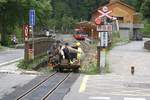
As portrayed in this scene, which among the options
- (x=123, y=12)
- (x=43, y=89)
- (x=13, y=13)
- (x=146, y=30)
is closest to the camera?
(x=43, y=89)

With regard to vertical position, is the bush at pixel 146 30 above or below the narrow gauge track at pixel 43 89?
above

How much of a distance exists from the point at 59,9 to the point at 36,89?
14746cm

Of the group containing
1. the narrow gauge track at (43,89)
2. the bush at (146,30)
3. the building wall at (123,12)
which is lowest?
the narrow gauge track at (43,89)

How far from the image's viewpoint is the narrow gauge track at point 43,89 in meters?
19.3

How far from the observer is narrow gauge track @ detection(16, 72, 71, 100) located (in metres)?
19.3

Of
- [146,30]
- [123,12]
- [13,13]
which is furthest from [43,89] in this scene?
[146,30]

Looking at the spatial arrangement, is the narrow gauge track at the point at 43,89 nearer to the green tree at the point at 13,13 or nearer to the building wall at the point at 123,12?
the green tree at the point at 13,13

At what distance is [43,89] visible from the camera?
22.6m

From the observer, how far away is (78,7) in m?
179

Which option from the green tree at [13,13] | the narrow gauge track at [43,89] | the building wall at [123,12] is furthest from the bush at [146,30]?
the narrow gauge track at [43,89]

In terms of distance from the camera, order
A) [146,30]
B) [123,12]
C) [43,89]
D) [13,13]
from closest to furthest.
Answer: [43,89] → [13,13] → [123,12] → [146,30]

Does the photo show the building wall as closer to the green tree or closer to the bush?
the bush

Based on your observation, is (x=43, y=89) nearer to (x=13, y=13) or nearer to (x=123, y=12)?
(x=13, y=13)

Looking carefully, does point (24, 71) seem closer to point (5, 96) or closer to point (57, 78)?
point (57, 78)
